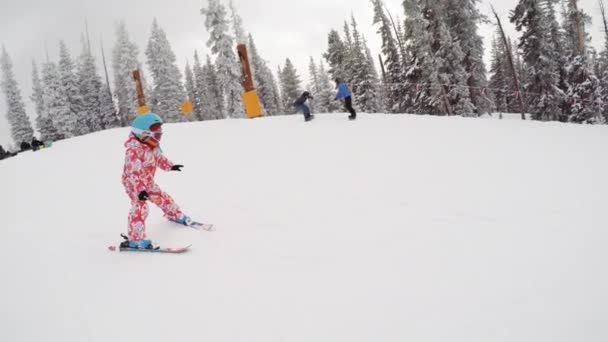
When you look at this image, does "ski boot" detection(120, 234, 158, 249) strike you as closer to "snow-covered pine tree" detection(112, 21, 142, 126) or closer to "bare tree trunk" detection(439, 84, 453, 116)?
"bare tree trunk" detection(439, 84, 453, 116)

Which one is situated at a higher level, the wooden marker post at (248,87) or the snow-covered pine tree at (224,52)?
the snow-covered pine tree at (224,52)

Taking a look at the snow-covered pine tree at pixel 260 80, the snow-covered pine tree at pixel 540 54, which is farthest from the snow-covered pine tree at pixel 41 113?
the snow-covered pine tree at pixel 540 54

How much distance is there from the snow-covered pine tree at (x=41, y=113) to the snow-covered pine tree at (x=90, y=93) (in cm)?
417

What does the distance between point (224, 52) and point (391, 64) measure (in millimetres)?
16454

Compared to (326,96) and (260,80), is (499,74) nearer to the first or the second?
(326,96)

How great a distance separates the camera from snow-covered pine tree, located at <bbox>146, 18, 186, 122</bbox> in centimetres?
4025

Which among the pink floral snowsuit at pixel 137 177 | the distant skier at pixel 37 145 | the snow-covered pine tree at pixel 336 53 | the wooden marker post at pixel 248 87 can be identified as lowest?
the pink floral snowsuit at pixel 137 177

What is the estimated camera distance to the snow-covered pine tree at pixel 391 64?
1249 inches

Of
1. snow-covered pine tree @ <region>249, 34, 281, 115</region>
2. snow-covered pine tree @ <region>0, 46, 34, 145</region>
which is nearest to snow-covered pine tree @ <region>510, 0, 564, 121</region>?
snow-covered pine tree @ <region>249, 34, 281, 115</region>

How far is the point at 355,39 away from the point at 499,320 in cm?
3950

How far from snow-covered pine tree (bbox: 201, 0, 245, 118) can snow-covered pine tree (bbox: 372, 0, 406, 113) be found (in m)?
13.7

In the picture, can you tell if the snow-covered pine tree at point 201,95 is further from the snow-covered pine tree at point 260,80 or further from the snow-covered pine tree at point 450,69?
the snow-covered pine tree at point 450,69

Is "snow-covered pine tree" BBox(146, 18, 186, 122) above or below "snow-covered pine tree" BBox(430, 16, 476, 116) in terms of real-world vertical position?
above

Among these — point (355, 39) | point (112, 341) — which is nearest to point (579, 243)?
point (112, 341)
